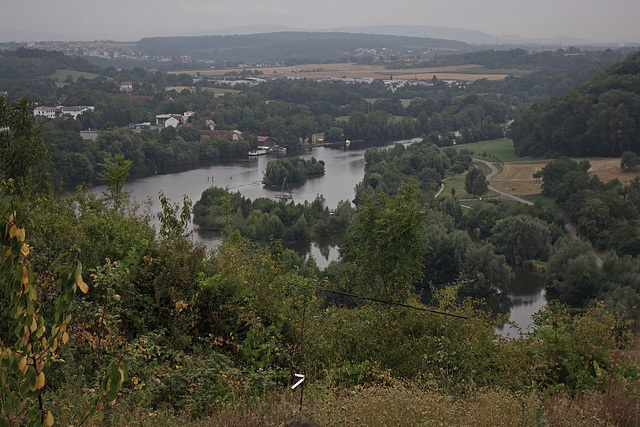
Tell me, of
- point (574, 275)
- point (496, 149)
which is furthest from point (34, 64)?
point (574, 275)

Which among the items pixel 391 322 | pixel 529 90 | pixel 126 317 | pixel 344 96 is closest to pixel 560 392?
pixel 391 322

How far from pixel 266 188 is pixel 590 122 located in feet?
48.9

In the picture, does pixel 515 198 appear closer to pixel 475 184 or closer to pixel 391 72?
pixel 475 184

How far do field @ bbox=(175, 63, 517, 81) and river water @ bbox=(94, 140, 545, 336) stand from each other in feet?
115

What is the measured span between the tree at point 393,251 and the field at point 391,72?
56253 millimetres

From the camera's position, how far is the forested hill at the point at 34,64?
48688mm

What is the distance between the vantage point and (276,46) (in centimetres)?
10850

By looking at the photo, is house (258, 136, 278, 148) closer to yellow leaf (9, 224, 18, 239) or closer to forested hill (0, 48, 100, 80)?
forested hill (0, 48, 100, 80)

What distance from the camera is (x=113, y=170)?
5273 mm

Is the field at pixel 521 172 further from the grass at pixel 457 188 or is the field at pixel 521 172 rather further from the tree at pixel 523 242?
the tree at pixel 523 242

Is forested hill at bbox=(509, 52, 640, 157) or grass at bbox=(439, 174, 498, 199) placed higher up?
forested hill at bbox=(509, 52, 640, 157)

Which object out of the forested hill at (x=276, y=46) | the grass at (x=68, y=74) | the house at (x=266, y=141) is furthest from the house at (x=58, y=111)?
the forested hill at (x=276, y=46)

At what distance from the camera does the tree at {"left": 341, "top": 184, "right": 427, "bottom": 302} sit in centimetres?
400

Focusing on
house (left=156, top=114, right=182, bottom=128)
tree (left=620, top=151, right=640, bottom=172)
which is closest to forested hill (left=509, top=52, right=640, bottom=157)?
tree (left=620, top=151, right=640, bottom=172)
